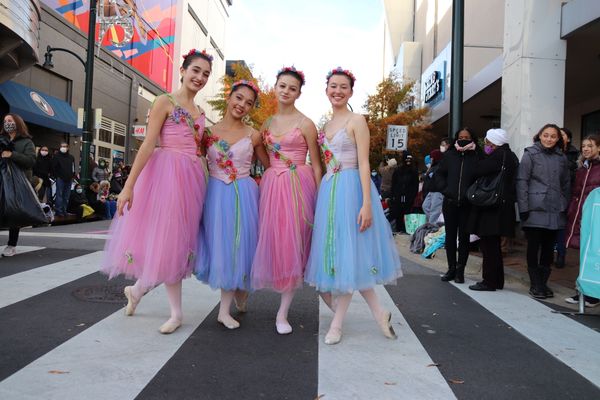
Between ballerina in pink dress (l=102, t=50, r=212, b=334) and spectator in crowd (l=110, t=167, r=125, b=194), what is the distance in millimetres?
12634

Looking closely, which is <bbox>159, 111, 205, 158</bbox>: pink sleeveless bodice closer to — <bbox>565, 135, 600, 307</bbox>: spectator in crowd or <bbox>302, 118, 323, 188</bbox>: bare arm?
<bbox>302, 118, 323, 188</bbox>: bare arm

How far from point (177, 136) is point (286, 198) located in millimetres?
947

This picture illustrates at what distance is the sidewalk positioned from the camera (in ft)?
17.5

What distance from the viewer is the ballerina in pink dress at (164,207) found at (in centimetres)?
338

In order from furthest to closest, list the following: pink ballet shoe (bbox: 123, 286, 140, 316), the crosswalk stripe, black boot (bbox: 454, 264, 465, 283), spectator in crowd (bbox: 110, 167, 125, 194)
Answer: spectator in crowd (bbox: 110, 167, 125, 194) < the crosswalk stripe < black boot (bbox: 454, 264, 465, 283) < pink ballet shoe (bbox: 123, 286, 140, 316)

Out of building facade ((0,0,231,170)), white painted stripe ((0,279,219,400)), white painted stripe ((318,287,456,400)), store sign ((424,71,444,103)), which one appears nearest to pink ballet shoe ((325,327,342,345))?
white painted stripe ((318,287,456,400))

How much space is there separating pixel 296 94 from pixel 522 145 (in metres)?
5.77

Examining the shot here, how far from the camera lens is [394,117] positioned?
72.4ft

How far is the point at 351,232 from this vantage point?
337 centimetres

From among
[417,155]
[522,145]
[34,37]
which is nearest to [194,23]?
[417,155]

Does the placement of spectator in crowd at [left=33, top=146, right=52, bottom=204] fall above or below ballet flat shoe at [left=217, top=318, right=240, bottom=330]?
above

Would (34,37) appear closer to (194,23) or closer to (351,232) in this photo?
(351,232)

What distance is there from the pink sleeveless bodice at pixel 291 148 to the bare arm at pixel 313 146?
0.14 feet

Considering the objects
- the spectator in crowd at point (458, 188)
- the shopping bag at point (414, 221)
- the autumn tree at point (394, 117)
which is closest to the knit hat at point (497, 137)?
the spectator in crowd at point (458, 188)
